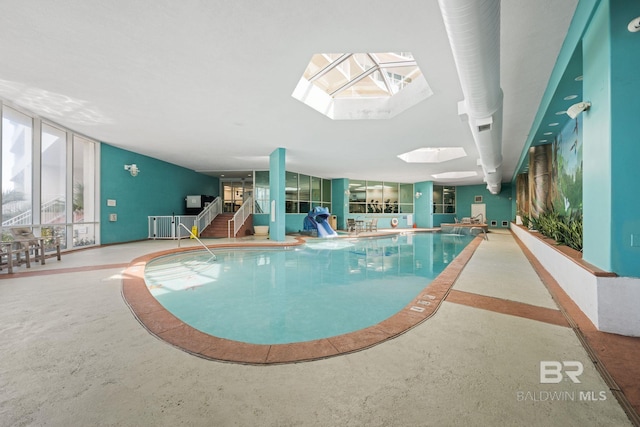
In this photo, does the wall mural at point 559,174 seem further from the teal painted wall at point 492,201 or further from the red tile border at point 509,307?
the teal painted wall at point 492,201

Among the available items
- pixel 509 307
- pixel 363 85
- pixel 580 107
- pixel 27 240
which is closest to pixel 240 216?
pixel 27 240

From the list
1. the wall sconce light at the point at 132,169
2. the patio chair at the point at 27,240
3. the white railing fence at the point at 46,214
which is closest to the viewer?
the patio chair at the point at 27,240

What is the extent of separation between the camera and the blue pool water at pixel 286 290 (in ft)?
8.88

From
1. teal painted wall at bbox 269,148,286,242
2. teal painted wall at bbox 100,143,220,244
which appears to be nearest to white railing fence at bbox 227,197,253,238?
teal painted wall at bbox 269,148,286,242

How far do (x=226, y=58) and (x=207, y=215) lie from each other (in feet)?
30.7

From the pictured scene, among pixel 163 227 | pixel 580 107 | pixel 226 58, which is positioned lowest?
pixel 163 227

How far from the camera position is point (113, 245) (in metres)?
8.22

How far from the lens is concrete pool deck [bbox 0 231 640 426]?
1234mm

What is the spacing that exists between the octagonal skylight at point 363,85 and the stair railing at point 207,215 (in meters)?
8.20

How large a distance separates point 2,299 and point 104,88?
3614 millimetres

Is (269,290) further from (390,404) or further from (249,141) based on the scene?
(249,141)

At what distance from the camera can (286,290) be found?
157 inches

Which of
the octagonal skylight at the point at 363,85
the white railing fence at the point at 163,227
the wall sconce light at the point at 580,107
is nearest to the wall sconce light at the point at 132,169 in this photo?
the white railing fence at the point at 163,227

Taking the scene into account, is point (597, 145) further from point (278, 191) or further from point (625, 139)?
point (278, 191)
